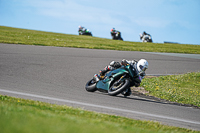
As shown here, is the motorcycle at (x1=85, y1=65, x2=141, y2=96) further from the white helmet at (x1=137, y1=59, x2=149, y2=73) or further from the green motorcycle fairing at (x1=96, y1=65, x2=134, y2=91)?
the white helmet at (x1=137, y1=59, x2=149, y2=73)

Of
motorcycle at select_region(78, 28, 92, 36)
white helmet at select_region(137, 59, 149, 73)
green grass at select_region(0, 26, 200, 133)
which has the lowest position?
green grass at select_region(0, 26, 200, 133)

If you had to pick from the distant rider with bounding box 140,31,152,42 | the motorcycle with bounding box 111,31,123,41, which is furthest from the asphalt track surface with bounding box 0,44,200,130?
the distant rider with bounding box 140,31,152,42

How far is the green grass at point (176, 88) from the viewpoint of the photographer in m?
10.8

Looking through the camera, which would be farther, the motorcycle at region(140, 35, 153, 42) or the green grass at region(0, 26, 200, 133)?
the motorcycle at region(140, 35, 153, 42)

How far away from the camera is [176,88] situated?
39.8 ft

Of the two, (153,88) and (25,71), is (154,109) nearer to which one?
(153,88)

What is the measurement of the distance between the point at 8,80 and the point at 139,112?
14.9 feet

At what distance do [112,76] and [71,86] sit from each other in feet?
5.48

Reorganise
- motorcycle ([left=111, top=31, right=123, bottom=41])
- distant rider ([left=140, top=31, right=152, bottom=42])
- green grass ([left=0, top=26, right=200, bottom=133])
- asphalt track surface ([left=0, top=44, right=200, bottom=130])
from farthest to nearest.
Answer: distant rider ([left=140, top=31, right=152, bottom=42])
motorcycle ([left=111, top=31, right=123, bottom=41])
asphalt track surface ([left=0, top=44, right=200, bottom=130])
green grass ([left=0, top=26, right=200, bottom=133])

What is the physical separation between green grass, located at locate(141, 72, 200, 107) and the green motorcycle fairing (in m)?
2.16

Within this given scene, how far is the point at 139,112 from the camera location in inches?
305

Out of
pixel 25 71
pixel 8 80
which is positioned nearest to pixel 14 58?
pixel 25 71

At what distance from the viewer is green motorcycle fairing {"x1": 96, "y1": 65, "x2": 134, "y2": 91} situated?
945 cm

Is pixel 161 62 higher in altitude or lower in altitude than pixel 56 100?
higher
